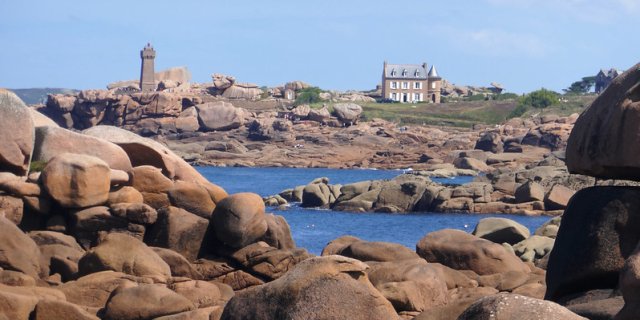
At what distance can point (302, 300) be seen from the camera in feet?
34.9

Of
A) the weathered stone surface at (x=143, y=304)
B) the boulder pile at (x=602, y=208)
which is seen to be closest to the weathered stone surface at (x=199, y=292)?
the weathered stone surface at (x=143, y=304)

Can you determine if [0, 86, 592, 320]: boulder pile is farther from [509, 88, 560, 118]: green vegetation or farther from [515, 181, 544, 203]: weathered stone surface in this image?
[509, 88, 560, 118]: green vegetation

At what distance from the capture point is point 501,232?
3041 centimetres

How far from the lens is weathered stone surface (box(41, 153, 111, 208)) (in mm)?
22312

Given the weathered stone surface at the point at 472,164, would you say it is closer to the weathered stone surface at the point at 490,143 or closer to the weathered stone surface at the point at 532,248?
the weathered stone surface at the point at 490,143

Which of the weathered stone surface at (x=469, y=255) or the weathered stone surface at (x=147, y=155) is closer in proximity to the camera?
the weathered stone surface at (x=469, y=255)

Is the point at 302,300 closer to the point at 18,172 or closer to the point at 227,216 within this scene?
the point at 227,216

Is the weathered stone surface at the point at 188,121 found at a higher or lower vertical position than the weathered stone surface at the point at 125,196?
lower

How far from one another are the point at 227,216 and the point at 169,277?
12.5ft

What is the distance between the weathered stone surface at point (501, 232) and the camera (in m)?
30.1

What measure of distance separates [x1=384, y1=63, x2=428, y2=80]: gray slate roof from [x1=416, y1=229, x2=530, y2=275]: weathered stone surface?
146173 millimetres

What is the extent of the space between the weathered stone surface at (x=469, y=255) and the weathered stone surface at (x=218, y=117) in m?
95.0

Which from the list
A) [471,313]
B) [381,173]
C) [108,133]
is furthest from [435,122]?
[471,313]

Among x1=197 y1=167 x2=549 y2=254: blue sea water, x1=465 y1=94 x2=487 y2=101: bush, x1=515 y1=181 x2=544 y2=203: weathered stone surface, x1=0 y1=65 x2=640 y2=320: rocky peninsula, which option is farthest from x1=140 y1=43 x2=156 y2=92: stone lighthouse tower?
x1=0 y1=65 x2=640 y2=320: rocky peninsula
